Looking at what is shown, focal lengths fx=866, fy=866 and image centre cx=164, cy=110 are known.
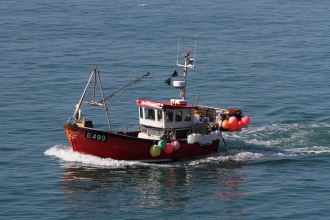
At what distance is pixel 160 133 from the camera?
56.9 metres

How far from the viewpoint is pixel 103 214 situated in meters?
46.1

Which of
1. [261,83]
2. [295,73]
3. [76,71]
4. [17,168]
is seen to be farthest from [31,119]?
[295,73]

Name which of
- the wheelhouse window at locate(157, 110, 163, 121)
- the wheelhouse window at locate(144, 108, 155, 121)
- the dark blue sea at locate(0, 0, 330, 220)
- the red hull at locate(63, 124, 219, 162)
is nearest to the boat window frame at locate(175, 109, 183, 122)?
the wheelhouse window at locate(157, 110, 163, 121)

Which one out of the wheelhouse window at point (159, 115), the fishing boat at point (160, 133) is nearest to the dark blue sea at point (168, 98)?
the fishing boat at point (160, 133)

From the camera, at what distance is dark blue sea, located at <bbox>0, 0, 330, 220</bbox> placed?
48.5m

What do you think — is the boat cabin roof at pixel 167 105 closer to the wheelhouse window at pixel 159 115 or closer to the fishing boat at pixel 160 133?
the fishing boat at pixel 160 133

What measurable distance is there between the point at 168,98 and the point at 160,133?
17.8 metres

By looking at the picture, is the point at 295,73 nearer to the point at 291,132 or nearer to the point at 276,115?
the point at 276,115

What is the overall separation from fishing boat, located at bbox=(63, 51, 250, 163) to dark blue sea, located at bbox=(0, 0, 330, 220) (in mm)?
807

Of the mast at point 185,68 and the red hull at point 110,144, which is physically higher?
the mast at point 185,68

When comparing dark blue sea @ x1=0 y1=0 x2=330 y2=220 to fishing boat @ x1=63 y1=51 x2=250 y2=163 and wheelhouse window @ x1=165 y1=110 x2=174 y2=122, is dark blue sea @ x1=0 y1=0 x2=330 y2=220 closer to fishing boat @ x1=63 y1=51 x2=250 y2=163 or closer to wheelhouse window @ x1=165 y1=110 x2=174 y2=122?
fishing boat @ x1=63 y1=51 x2=250 y2=163

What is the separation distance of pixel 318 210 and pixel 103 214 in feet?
37.7

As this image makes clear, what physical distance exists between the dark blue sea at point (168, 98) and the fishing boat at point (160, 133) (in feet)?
2.65

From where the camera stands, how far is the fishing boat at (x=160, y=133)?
54.6 m
